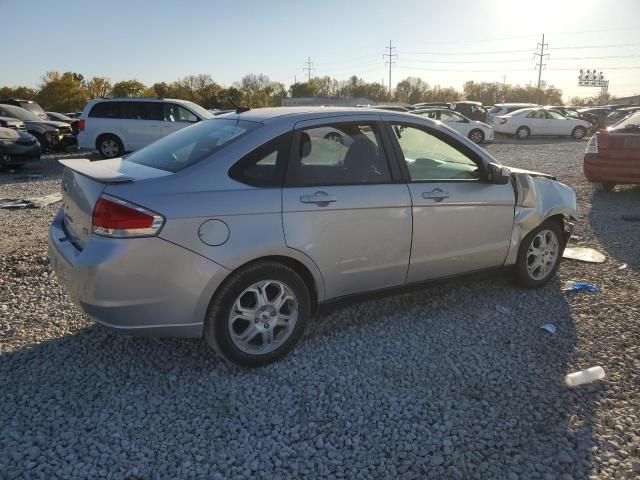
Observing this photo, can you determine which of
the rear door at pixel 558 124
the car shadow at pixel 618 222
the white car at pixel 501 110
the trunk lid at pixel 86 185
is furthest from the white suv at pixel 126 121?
the white car at pixel 501 110

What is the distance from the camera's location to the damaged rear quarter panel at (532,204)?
14.5 feet

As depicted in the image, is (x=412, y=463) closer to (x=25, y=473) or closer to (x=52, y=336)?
(x=25, y=473)

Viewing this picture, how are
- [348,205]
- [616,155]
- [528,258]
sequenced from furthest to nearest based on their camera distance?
[616,155] → [528,258] → [348,205]

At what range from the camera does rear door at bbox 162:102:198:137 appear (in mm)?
14312

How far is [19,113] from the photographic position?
1630 centimetres

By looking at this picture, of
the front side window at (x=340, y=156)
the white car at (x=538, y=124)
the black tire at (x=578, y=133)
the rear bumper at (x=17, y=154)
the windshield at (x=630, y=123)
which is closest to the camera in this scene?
the front side window at (x=340, y=156)

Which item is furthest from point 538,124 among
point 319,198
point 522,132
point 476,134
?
point 319,198

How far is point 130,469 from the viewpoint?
97.3 inches

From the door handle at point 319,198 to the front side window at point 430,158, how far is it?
76cm

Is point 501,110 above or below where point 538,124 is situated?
above

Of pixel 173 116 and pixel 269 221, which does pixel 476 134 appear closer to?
pixel 173 116

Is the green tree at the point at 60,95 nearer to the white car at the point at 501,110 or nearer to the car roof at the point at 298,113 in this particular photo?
the white car at the point at 501,110

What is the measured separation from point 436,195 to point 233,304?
1.72 metres

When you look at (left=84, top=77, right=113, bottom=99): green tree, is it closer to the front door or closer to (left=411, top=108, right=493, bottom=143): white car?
(left=411, top=108, right=493, bottom=143): white car
